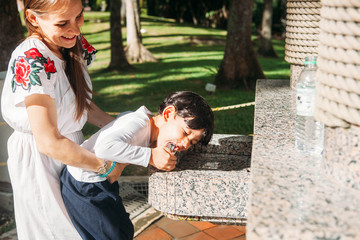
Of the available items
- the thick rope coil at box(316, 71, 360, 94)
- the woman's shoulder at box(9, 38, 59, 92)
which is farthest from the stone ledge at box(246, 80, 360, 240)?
the woman's shoulder at box(9, 38, 59, 92)

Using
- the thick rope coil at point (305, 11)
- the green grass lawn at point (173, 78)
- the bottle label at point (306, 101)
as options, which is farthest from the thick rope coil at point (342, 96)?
the green grass lawn at point (173, 78)

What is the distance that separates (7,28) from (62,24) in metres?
3.39

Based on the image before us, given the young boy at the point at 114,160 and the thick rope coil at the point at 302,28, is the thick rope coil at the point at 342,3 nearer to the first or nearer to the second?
the young boy at the point at 114,160

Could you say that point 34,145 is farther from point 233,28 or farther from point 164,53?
point 164,53

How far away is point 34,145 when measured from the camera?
1.93 m

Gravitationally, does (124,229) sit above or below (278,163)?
below

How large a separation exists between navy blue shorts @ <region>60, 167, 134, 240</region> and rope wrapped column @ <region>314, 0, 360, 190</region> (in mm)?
1088

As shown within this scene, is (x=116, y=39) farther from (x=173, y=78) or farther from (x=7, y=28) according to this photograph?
(x=7, y=28)

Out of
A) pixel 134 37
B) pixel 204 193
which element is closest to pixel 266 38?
pixel 134 37

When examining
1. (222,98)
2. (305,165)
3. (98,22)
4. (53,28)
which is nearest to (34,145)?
(53,28)

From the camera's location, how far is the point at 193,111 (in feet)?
7.07

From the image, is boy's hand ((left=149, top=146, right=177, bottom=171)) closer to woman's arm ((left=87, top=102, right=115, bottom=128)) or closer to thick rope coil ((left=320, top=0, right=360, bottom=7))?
woman's arm ((left=87, top=102, right=115, bottom=128))

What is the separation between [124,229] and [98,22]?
75.0 feet

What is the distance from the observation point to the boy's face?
6.96ft
